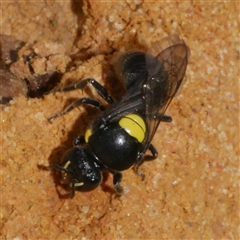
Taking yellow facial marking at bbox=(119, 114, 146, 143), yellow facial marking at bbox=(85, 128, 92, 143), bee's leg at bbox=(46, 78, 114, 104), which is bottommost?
yellow facial marking at bbox=(119, 114, 146, 143)

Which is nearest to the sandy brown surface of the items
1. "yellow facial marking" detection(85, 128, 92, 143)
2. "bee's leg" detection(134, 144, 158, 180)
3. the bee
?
"bee's leg" detection(134, 144, 158, 180)

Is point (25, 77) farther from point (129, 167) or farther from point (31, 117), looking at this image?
point (129, 167)

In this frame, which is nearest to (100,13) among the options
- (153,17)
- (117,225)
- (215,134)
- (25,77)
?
(153,17)

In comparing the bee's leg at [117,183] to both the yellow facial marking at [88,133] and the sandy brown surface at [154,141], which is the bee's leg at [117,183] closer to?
the sandy brown surface at [154,141]

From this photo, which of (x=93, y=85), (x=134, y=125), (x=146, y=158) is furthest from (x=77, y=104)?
(x=146, y=158)

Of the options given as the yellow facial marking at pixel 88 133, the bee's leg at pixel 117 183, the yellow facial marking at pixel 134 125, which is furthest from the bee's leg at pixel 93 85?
the bee's leg at pixel 117 183

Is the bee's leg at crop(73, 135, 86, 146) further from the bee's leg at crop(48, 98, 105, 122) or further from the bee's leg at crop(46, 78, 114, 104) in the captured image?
the bee's leg at crop(46, 78, 114, 104)
